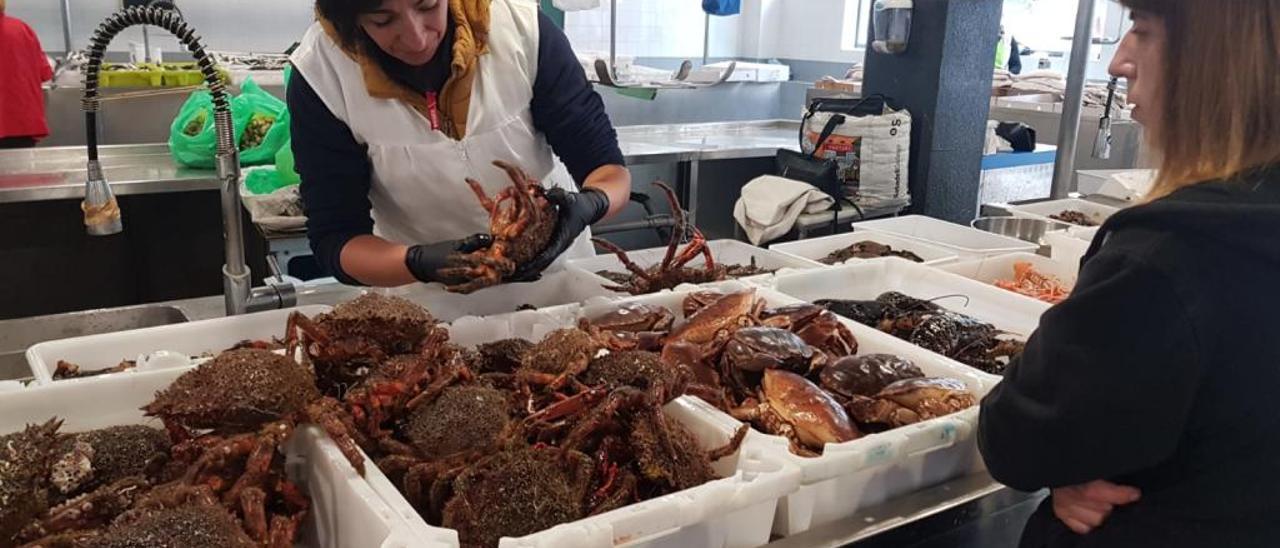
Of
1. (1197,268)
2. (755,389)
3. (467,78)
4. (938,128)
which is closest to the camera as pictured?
(1197,268)

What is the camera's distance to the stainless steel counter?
4340mm

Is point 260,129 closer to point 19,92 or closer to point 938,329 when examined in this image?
point 19,92

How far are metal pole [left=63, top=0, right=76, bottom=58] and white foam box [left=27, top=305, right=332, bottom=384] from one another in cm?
643

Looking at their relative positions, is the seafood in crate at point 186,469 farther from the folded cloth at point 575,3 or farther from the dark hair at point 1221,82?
the folded cloth at point 575,3

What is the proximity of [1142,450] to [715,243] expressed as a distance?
214 cm

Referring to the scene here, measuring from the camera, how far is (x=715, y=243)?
11.0 feet

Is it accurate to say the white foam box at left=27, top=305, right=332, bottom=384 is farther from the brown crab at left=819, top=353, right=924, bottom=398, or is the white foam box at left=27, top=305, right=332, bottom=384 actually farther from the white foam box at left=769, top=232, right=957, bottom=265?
the white foam box at left=769, top=232, right=957, bottom=265

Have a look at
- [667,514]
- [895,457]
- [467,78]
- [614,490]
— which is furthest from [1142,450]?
[467,78]

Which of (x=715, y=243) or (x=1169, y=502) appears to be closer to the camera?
(x=1169, y=502)

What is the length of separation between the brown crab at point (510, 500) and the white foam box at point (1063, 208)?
2874mm

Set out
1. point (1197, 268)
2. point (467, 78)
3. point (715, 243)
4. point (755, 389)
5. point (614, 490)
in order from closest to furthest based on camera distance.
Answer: point (1197, 268) < point (614, 490) < point (755, 389) < point (467, 78) < point (715, 243)

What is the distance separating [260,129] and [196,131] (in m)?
0.29

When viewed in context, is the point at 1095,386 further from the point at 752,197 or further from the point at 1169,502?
the point at 752,197

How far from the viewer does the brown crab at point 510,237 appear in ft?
6.80
